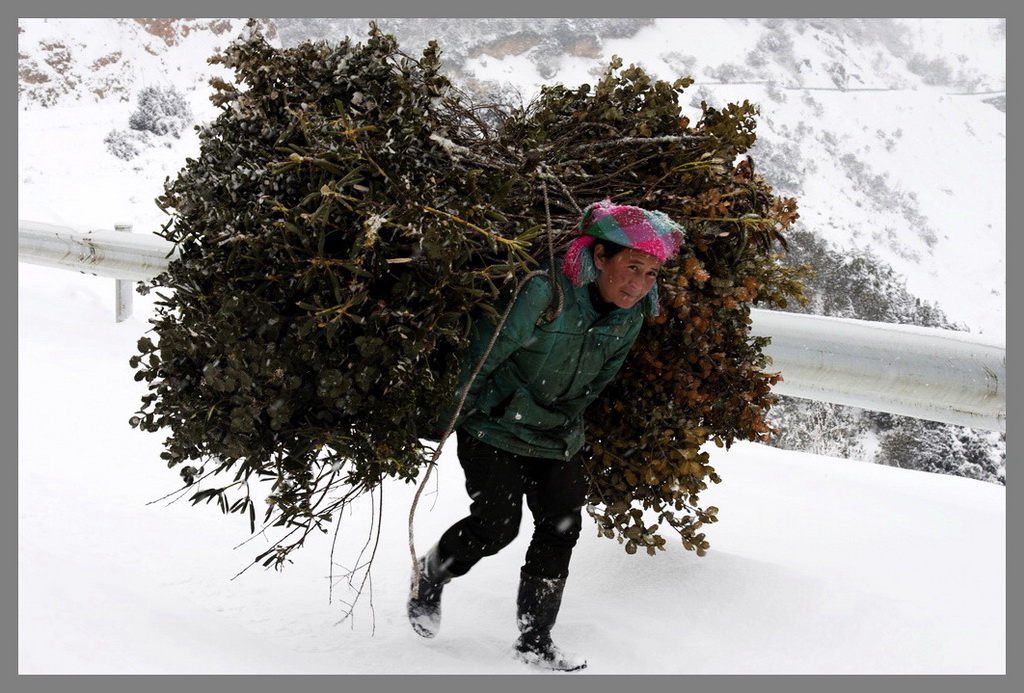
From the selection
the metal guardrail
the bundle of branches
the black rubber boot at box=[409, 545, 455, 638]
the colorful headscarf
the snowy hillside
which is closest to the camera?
the bundle of branches

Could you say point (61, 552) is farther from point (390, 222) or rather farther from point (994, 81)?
point (994, 81)

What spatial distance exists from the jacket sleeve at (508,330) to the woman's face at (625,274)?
167 millimetres

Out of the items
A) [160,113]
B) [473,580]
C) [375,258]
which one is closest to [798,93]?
[160,113]

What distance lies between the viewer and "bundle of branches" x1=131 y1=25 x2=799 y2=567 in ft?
8.25

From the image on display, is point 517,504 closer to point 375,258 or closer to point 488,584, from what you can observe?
point 488,584

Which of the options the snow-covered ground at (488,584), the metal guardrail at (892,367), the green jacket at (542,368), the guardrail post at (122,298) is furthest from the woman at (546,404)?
the guardrail post at (122,298)

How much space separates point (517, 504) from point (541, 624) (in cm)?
38

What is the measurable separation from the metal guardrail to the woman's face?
1.55 meters

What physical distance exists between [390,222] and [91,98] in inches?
588

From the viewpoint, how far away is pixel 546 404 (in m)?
2.99

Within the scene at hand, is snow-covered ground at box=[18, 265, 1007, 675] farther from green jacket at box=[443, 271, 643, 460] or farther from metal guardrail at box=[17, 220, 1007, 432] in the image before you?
green jacket at box=[443, 271, 643, 460]

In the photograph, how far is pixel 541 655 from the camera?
120 inches

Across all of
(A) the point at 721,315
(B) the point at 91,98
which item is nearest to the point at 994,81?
(B) the point at 91,98

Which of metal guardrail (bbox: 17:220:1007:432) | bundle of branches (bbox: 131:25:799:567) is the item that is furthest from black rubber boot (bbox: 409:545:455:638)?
metal guardrail (bbox: 17:220:1007:432)
